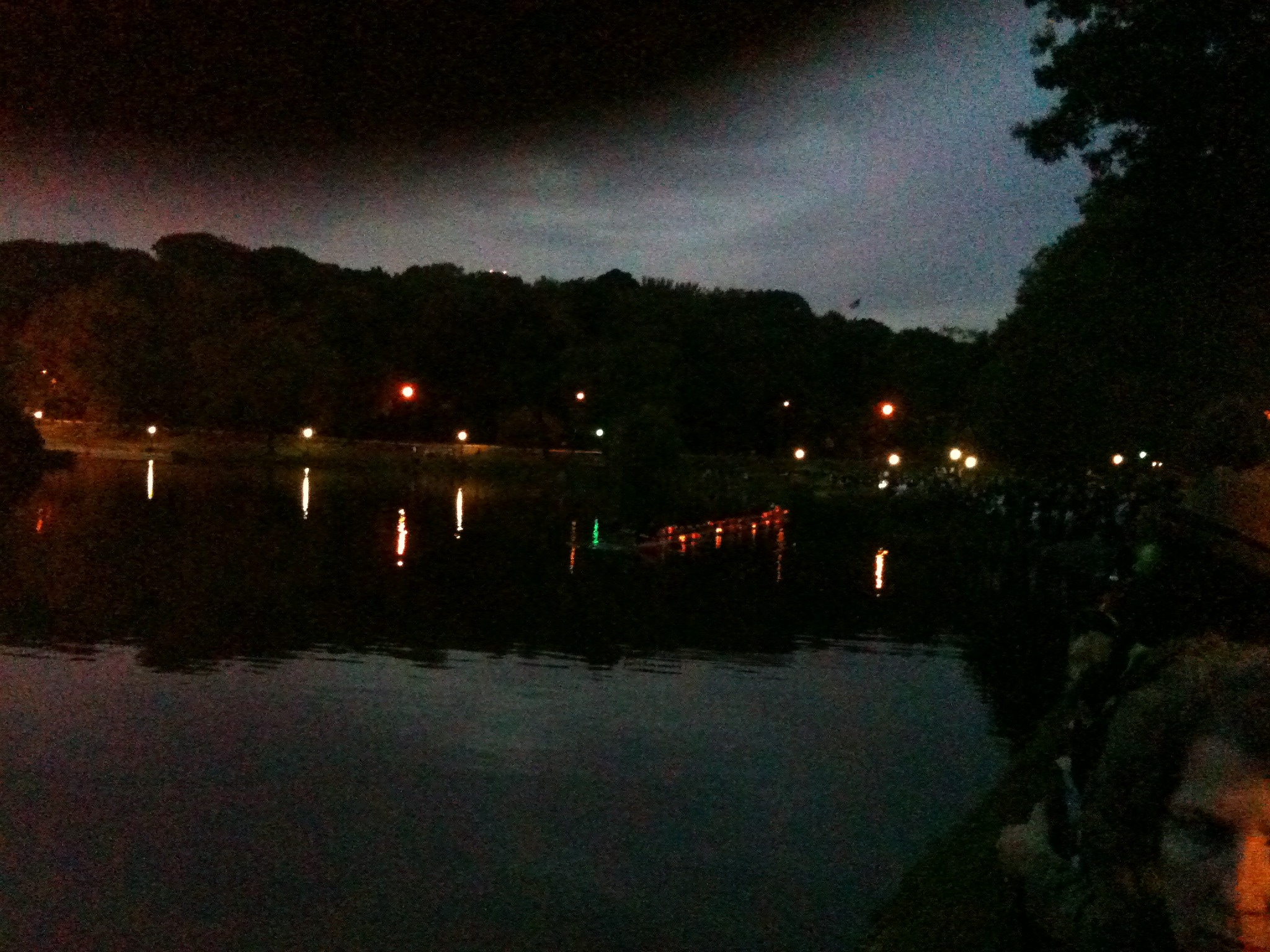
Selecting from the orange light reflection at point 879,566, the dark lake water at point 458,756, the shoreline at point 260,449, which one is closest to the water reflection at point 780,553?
the orange light reflection at point 879,566

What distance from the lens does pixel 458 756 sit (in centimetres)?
1016

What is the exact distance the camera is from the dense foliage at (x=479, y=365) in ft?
248

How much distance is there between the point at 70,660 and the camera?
13.4 metres

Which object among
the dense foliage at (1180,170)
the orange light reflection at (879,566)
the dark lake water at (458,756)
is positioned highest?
the dense foliage at (1180,170)

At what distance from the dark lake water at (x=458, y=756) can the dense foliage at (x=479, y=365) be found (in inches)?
2081

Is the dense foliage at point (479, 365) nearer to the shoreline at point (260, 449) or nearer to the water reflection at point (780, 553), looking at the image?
the shoreline at point (260, 449)

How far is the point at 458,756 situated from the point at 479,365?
69874 mm

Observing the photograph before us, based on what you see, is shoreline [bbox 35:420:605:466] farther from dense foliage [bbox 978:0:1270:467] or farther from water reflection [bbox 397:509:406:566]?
dense foliage [bbox 978:0:1270:467]

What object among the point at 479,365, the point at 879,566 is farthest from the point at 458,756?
the point at 479,365

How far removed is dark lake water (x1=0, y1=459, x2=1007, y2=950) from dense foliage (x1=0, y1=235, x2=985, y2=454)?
52.9 metres

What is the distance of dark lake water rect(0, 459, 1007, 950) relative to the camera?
23.4ft

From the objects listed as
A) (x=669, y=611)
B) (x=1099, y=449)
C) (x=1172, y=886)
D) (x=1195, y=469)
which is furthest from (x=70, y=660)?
(x=1099, y=449)

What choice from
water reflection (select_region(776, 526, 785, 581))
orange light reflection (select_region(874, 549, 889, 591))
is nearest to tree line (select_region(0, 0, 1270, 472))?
water reflection (select_region(776, 526, 785, 581))

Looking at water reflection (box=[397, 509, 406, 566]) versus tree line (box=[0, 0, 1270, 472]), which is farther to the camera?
tree line (box=[0, 0, 1270, 472])
